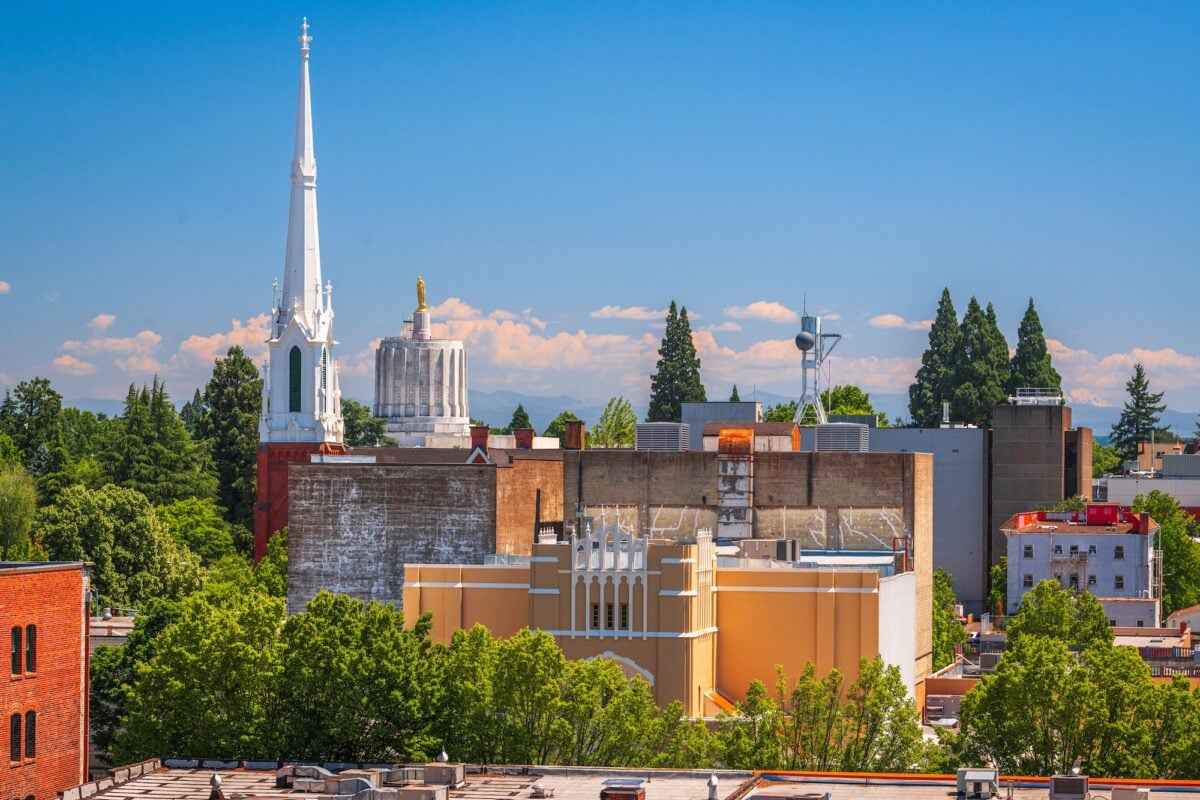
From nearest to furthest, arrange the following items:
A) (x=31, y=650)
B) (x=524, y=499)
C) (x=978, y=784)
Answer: (x=978, y=784) < (x=31, y=650) < (x=524, y=499)

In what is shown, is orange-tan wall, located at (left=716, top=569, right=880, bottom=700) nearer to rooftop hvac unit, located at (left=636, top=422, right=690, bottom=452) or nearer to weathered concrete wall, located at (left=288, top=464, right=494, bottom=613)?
weathered concrete wall, located at (left=288, top=464, right=494, bottom=613)

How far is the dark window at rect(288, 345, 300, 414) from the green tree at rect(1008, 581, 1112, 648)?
7962 centimetres

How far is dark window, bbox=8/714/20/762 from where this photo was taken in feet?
217

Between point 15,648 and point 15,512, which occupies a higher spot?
point 15,512

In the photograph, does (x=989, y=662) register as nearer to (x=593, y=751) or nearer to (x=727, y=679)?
(x=727, y=679)

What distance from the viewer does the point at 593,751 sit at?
244 feet

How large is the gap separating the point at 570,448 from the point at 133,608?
29435 millimetres

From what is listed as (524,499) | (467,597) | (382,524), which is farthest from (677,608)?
(524,499)

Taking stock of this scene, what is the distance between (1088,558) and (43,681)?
93.7 m

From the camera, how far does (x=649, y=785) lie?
61.1m

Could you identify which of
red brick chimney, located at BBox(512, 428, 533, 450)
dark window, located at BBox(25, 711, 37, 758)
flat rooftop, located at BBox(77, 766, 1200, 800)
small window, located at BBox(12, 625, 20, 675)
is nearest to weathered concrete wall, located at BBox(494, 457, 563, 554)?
red brick chimney, located at BBox(512, 428, 533, 450)

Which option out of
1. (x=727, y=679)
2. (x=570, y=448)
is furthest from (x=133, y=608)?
(x=727, y=679)

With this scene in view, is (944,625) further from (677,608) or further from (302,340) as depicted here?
(302,340)

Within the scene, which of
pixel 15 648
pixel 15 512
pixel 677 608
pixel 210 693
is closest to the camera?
pixel 15 648
